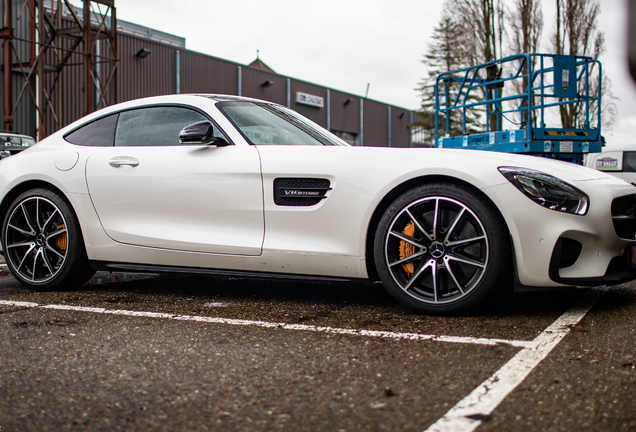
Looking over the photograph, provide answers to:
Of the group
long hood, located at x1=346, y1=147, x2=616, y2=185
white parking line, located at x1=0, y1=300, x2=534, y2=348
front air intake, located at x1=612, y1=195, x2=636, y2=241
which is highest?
long hood, located at x1=346, y1=147, x2=616, y2=185

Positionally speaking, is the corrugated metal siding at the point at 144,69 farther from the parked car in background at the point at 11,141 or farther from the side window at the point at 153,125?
the side window at the point at 153,125

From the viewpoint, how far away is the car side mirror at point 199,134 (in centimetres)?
378

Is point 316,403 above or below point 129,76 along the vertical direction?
below

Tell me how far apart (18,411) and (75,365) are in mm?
515

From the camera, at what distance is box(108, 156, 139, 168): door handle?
4078mm

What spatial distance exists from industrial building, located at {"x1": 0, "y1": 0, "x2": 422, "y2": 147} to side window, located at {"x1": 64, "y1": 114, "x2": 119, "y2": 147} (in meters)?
16.1

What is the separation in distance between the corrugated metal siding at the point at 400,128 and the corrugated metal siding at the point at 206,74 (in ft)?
54.2

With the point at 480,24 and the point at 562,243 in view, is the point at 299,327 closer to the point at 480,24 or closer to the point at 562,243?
the point at 562,243

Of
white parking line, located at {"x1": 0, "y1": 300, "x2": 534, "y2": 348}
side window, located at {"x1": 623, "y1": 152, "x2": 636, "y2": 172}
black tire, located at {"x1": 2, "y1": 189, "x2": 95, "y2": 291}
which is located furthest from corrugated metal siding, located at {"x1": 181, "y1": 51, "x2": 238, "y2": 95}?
white parking line, located at {"x1": 0, "y1": 300, "x2": 534, "y2": 348}

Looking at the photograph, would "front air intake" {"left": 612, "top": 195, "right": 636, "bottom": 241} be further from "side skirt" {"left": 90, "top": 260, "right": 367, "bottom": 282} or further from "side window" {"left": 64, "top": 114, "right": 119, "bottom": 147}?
"side window" {"left": 64, "top": 114, "right": 119, "bottom": 147}

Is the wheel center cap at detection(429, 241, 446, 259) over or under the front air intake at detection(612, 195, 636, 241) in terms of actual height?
under

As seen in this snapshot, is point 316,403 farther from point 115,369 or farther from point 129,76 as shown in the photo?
point 129,76

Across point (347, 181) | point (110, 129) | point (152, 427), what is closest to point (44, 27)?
point (110, 129)

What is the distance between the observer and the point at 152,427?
185 cm
